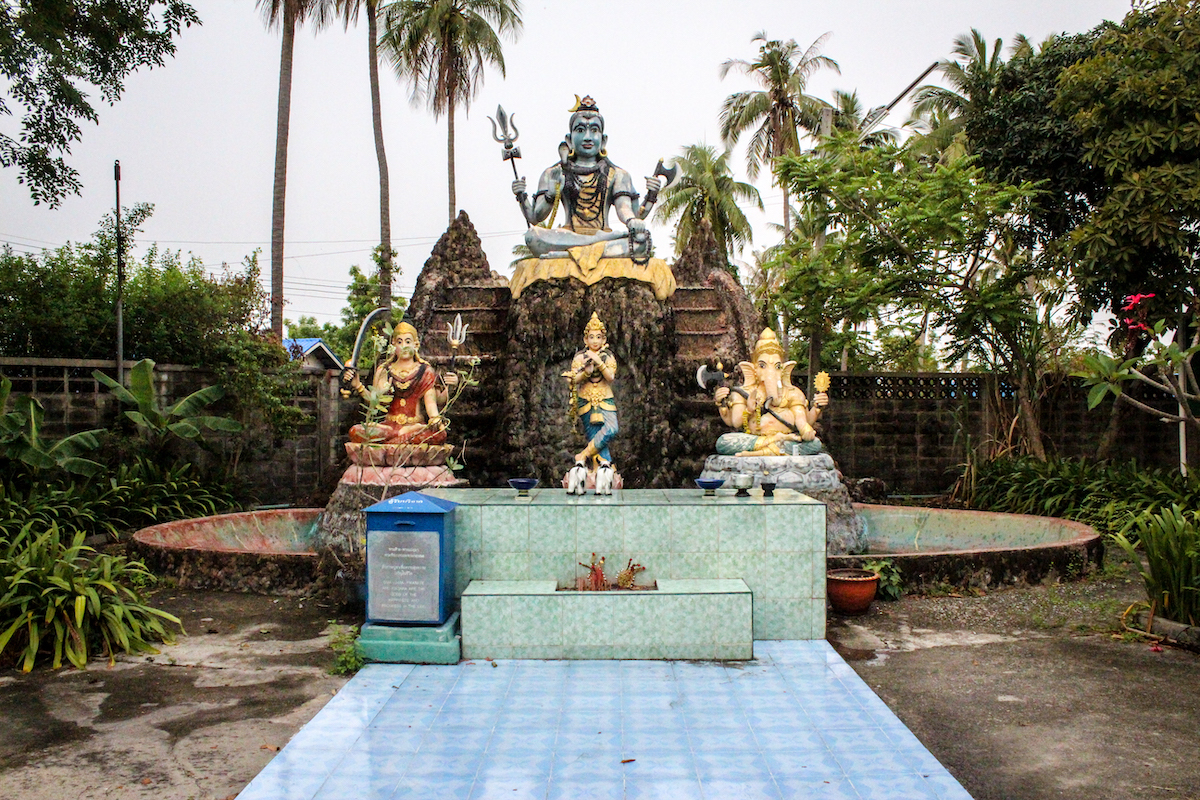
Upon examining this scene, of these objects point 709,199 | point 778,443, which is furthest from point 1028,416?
point 709,199

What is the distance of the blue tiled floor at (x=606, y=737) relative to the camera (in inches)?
151

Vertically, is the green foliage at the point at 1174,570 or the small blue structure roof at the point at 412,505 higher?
the small blue structure roof at the point at 412,505

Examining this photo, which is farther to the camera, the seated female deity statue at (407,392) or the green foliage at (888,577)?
the seated female deity statue at (407,392)

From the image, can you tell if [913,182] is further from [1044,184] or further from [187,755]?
[187,755]

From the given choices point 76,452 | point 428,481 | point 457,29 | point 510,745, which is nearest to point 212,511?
point 76,452

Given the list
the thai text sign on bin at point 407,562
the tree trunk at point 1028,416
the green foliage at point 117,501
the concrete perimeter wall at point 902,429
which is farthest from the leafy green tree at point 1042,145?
the green foliage at point 117,501

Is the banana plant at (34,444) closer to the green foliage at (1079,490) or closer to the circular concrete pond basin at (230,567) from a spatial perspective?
the circular concrete pond basin at (230,567)

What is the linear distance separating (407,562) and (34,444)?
731 cm

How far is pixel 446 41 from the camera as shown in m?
23.8

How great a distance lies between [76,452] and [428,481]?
5.57 m

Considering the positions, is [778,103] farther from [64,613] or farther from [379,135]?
[64,613]

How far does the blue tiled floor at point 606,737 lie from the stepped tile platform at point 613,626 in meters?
0.11

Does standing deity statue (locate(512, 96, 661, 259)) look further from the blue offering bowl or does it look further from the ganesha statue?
the blue offering bowl

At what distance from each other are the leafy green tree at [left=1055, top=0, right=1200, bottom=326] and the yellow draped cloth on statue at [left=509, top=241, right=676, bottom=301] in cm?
510
